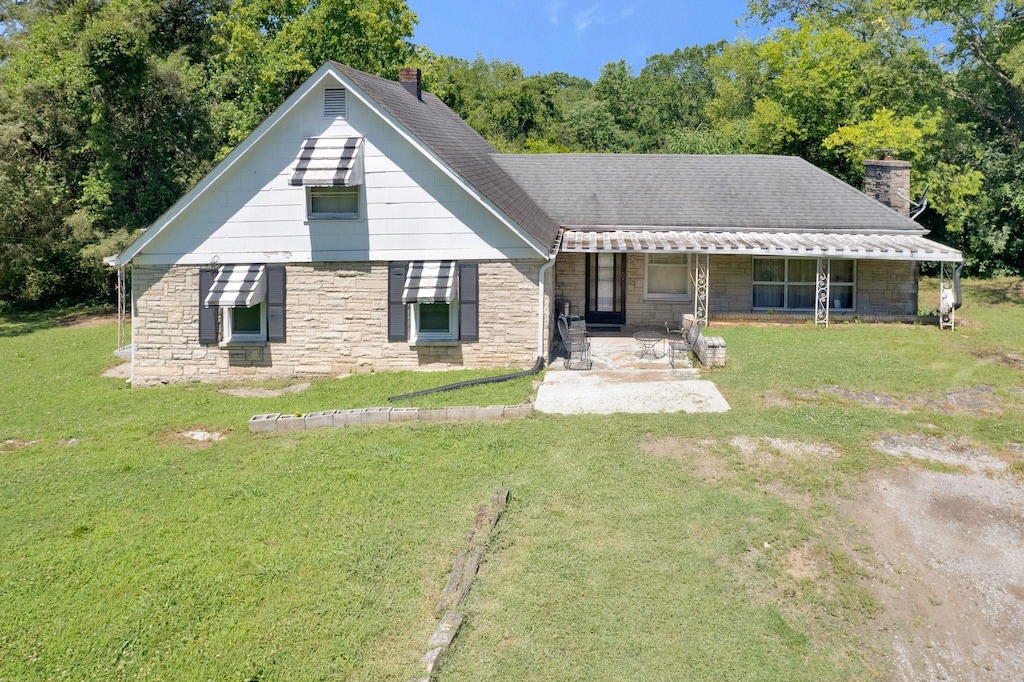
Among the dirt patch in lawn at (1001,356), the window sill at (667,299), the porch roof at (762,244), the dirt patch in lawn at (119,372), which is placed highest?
the porch roof at (762,244)

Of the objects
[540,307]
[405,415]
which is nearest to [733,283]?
[540,307]

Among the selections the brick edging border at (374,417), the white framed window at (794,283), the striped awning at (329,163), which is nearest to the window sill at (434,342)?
the striped awning at (329,163)

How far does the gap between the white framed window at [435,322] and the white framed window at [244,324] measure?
3.39m

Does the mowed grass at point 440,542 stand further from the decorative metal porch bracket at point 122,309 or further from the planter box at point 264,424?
the decorative metal porch bracket at point 122,309

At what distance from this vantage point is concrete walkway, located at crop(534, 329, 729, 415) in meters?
12.6

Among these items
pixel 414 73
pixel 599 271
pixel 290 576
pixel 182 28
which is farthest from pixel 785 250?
pixel 182 28

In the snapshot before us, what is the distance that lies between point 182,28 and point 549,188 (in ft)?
79.9

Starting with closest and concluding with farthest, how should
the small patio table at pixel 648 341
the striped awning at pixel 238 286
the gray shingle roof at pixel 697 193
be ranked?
1. the striped awning at pixel 238 286
2. the small patio table at pixel 648 341
3. the gray shingle roof at pixel 697 193

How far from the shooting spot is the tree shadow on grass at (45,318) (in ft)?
88.9

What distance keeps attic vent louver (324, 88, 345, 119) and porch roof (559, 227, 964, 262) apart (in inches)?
244

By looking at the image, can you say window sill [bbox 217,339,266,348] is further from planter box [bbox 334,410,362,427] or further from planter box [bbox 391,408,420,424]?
planter box [bbox 391,408,420,424]

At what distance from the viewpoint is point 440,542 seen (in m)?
7.95

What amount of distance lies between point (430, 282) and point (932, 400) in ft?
31.2

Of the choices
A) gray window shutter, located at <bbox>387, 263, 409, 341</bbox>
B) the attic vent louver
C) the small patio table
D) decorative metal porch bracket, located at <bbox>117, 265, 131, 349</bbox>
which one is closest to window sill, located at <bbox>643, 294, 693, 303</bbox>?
the small patio table
